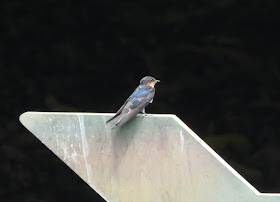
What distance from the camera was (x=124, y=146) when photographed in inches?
146

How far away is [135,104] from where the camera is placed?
3.86 m

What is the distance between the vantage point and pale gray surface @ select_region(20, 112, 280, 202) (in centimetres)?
356

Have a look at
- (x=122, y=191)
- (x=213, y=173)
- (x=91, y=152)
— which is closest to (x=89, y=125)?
(x=91, y=152)

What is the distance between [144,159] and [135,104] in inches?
13.4

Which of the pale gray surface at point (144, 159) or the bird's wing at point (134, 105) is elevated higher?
the bird's wing at point (134, 105)

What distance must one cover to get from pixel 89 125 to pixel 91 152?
15 centimetres

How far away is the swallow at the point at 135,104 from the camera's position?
3695 mm

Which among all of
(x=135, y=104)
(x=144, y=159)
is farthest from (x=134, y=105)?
(x=144, y=159)

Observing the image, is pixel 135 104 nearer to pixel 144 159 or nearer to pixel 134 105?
pixel 134 105

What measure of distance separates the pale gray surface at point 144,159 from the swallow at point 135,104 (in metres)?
0.05

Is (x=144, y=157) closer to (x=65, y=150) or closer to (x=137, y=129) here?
(x=137, y=129)

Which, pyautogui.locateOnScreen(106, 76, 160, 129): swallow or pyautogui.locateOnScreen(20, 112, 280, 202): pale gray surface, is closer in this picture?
pyautogui.locateOnScreen(20, 112, 280, 202): pale gray surface

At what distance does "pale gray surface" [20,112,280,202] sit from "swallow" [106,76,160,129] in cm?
5

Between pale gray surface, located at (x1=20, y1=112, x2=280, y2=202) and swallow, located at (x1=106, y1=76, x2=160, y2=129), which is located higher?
swallow, located at (x1=106, y1=76, x2=160, y2=129)
